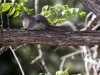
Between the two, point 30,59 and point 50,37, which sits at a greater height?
point 50,37

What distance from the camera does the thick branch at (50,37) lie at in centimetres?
237

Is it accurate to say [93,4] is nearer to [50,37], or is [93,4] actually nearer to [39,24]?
[50,37]

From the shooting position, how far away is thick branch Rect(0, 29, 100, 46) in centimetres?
237

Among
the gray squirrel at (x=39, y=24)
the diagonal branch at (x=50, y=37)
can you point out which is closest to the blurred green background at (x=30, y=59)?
the gray squirrel at (x=39, y=24)

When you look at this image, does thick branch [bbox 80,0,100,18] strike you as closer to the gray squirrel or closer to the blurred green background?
the gray squirrel

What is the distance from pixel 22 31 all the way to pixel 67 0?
4.21 metres

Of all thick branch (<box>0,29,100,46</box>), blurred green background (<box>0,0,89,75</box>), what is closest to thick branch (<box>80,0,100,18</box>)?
thick branch (<box>0,29,100,46</box>)

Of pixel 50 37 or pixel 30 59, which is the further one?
pixel 30 59

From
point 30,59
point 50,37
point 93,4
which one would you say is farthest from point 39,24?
point 30,59

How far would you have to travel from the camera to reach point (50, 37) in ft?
7.89

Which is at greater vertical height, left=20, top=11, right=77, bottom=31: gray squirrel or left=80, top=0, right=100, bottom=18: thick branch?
left=80, top=0, right=100, bottom=18: thick branch

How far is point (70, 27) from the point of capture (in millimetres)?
3051

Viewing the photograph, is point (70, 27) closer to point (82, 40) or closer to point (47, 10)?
point (47, 10)

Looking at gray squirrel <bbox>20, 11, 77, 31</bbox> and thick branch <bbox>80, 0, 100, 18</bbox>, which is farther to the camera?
gray squirrel <bbox>20, 11, 77, 31</bbox>
